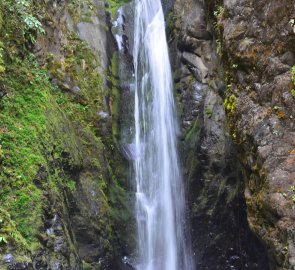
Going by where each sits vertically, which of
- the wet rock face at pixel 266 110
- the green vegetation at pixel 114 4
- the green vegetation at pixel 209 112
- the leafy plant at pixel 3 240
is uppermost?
the green vegetation at pixel 114 4

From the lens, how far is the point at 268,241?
20.1 ft

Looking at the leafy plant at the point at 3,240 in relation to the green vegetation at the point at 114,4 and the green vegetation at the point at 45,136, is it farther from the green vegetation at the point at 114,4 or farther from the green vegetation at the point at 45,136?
the green vegetation at the point at 114,4

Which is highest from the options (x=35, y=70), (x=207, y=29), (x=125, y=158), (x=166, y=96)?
(x=207, y=29)

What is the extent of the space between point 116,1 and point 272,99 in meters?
9.12

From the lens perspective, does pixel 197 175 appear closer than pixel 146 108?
Yes

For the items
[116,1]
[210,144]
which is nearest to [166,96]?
[210,144]

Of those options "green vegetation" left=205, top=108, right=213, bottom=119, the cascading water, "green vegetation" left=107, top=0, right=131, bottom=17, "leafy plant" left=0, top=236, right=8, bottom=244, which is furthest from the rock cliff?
"leafy plant" left=0, top=236, right=8, bottom=244

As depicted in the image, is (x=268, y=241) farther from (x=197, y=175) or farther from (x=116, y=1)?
(x=116, y=1)

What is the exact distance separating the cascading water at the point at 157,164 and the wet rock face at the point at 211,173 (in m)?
0.41

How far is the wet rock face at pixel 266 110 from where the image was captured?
232 inches

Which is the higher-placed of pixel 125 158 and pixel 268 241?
pixel 125 158

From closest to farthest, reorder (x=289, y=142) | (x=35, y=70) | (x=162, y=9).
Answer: (x=289, y=142), (x=35, y=70), (x=162, y=9)

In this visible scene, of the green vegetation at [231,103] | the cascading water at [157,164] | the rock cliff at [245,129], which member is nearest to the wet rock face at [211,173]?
the rock cliff at [245,129]

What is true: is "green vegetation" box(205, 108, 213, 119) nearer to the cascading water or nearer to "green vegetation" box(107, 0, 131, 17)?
the cascading water
